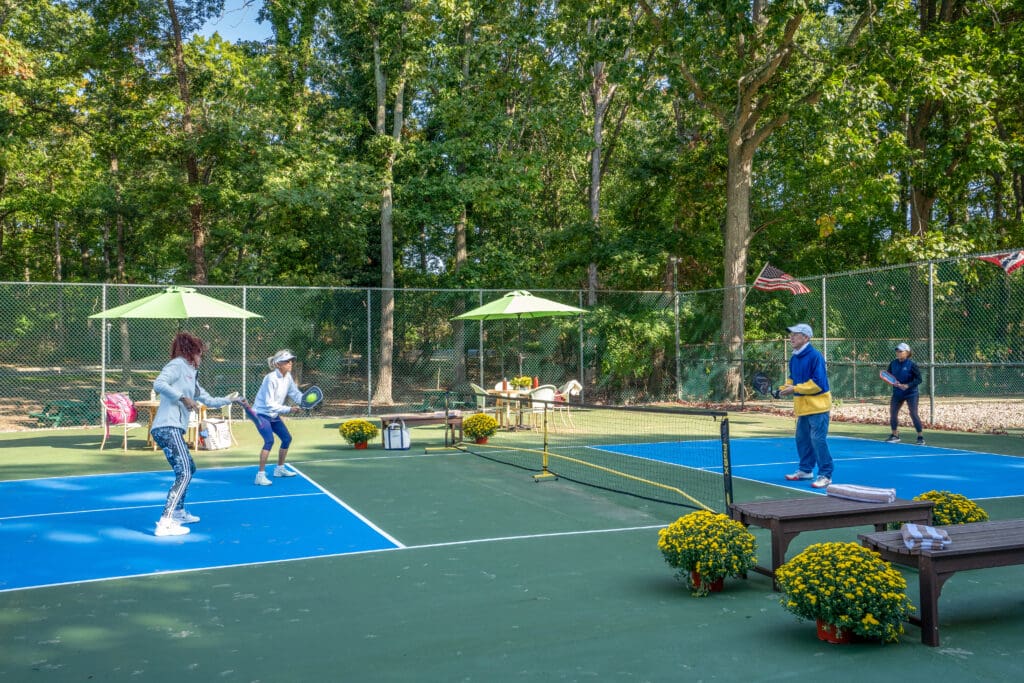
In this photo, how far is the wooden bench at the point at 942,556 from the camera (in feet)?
15.6

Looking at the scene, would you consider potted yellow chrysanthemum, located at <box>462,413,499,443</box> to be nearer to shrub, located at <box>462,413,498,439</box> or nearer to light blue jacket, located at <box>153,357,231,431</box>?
shrub, located at <box>462,413,498,439</box>

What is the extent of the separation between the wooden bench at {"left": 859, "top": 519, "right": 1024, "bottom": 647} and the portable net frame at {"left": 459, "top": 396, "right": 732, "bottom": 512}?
173cm

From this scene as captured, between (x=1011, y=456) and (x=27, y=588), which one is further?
(x=1011, y=456)

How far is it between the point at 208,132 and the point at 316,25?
5.85 metres

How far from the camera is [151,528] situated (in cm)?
837

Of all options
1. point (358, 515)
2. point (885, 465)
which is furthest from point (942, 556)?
point (885, 465)

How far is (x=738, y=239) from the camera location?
23.5 meters

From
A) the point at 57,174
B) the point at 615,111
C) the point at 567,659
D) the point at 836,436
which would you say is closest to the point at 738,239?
the point at 836,436

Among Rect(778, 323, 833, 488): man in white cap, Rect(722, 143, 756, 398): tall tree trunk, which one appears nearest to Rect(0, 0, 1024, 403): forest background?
Rect(722, 143, 756, 398): tall tree trunk

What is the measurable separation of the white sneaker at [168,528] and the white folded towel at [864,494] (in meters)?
5.87

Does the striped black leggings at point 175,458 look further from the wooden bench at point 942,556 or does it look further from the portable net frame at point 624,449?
the wooden bench at point 942,556

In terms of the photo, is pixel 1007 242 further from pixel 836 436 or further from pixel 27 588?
pixel 27 588

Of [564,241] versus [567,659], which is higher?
[564,241]

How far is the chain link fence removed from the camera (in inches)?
846
